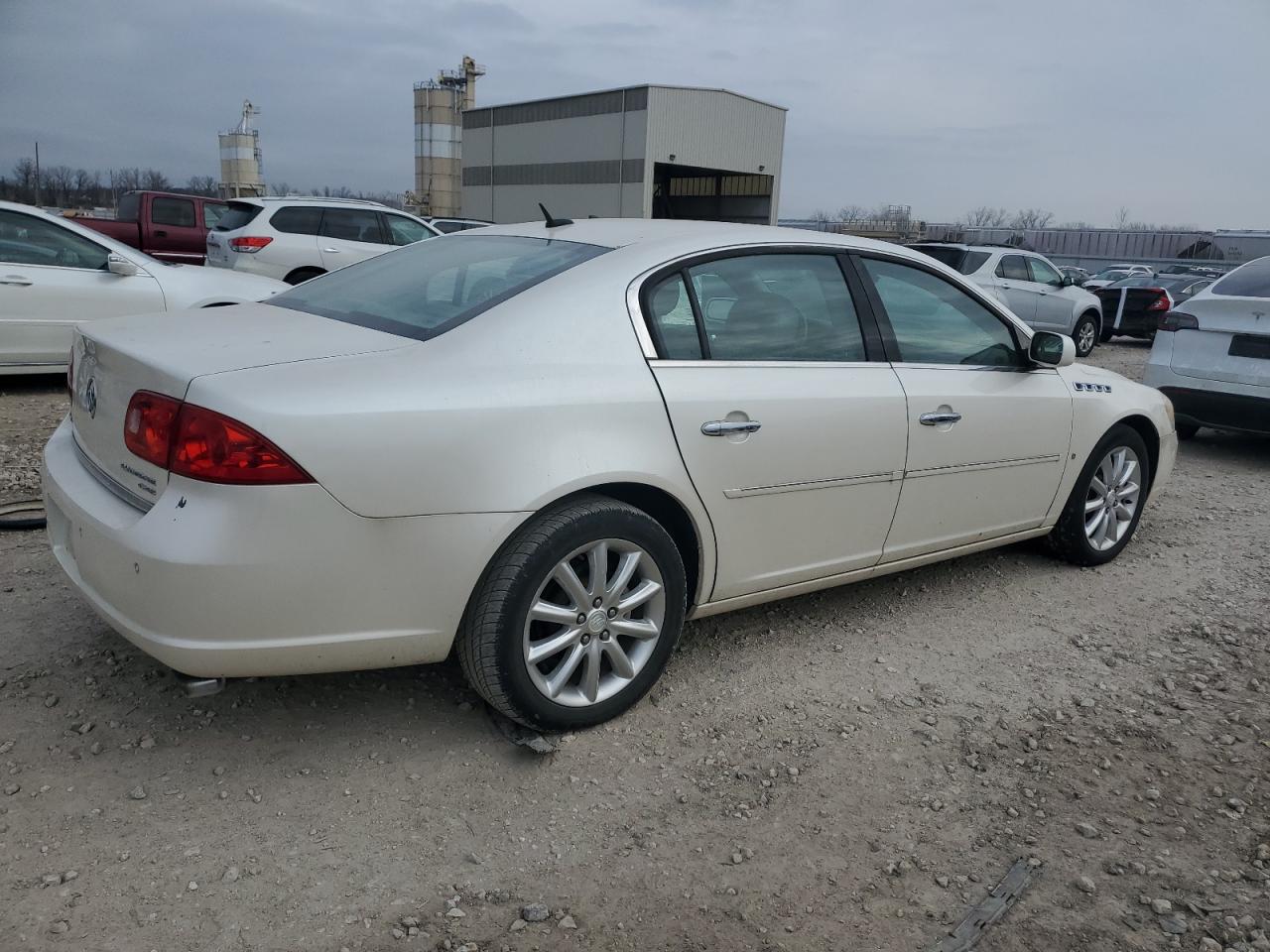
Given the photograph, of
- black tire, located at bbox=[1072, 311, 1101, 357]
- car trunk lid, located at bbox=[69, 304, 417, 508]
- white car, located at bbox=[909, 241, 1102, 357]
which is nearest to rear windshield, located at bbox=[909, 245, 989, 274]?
white car, located at bbox=[909, 241, 1102, 357]

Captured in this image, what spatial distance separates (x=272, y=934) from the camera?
2102 millimetres

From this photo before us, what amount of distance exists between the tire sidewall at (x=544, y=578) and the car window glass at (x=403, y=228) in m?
10.5

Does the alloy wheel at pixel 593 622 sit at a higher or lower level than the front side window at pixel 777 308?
lower

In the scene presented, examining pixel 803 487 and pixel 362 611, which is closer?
pixel 362 611

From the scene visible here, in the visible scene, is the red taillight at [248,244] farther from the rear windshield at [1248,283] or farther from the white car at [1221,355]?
the rear windshield at [1248,283]

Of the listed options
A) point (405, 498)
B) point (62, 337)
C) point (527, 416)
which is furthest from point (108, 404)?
point (62, 337)

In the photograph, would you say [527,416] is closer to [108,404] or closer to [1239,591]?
[108,404]

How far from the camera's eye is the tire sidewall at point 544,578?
265 centimetres

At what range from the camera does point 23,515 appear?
177 inches

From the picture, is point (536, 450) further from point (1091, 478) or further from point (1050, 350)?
point (1091, 478)

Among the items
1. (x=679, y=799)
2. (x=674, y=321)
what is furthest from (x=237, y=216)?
(x=679, y=799)

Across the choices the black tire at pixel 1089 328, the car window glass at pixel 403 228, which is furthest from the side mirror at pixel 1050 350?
the black tire at pixel 1089 328

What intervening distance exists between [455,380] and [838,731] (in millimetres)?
1619

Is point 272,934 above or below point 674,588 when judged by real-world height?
below
